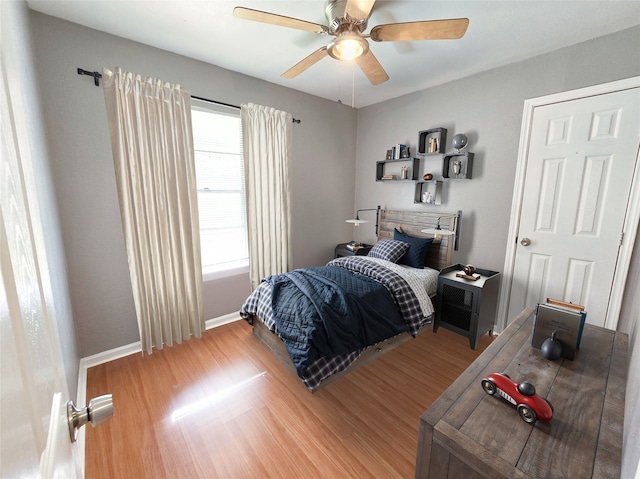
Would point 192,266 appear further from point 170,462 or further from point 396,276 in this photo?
point 396,276

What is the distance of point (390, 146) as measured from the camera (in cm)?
350

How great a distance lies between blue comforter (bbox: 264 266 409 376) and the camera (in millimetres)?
1862

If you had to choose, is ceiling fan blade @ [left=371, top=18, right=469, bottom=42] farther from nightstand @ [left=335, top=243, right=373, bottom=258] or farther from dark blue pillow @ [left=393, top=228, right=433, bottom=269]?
nightstand @ [left=335, top=243, right=373, bottom=258]

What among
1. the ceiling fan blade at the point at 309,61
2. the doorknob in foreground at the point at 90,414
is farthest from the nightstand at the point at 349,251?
the doorknob in foreground at the point at 90,414

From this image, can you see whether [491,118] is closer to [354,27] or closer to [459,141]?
[459,141]

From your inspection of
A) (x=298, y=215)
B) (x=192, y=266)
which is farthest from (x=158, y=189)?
(x=298, y=215)

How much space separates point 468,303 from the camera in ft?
8.51

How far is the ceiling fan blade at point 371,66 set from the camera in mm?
1793

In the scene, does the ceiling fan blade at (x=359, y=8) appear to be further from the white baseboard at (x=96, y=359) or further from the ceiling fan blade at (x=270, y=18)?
the white baseboard at (x=96, y=359)

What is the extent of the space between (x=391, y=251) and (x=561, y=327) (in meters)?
1.85

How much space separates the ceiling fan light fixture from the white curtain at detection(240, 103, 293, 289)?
1.41 metres

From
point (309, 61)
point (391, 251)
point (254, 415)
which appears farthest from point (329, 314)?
point (309, 61)

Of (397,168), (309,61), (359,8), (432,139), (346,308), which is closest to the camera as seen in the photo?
(359,8)

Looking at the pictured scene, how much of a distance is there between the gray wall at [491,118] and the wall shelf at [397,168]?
12cm
